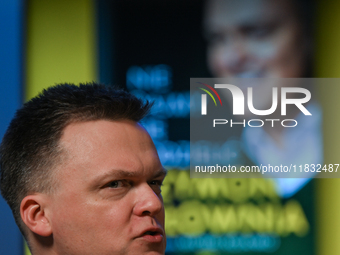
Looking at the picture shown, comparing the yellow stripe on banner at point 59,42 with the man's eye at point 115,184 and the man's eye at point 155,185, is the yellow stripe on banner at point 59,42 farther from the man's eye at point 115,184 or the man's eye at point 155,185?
the man's eye at point 115,184

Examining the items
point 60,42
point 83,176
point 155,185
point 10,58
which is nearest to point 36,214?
point 83,176

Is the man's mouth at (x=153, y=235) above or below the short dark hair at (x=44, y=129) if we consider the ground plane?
below

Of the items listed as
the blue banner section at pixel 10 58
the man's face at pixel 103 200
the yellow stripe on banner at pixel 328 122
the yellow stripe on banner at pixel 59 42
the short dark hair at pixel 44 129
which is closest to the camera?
the man's face at pixel 103 200

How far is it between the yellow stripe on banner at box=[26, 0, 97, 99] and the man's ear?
7.56ft

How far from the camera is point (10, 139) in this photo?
1681 millimetres

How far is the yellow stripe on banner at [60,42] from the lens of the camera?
3.74m

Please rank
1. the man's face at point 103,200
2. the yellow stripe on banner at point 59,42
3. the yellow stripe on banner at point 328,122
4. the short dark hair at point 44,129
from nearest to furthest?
the man's face at point 103,200
the short dark hair at point 44,129
the yellow stripe on banner at point 328,122
the yellow stripe on banner at point 59,42

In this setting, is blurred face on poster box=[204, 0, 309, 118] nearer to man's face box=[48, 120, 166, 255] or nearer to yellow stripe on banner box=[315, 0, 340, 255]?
yellow stripe on banner box=[315, 0, 340, 255]

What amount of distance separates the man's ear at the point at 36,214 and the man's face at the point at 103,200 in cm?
3

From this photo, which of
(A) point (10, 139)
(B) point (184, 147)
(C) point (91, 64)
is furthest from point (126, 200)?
Answer: (C) point (91, 64)

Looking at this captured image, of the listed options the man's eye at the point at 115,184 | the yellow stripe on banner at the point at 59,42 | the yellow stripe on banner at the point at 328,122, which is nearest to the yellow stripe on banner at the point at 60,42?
the yellow stripe on banner at the point at 59,42

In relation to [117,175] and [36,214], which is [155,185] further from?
[36,214]

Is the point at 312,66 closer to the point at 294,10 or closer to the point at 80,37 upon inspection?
the point at 294,10

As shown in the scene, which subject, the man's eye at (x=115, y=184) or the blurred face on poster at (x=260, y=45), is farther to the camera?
the blurred face on poster at (x=260, y=45)
